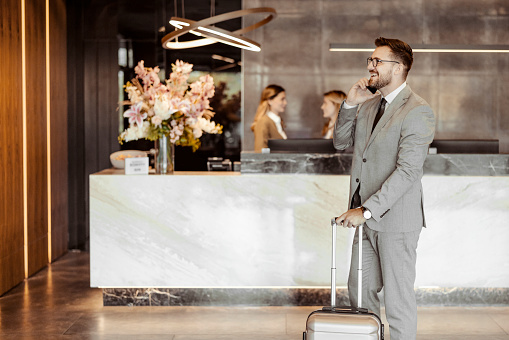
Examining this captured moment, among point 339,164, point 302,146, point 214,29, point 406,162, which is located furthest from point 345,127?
point 214,29

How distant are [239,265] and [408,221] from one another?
190cm

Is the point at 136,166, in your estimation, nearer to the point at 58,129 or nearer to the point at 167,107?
the point at 167,107

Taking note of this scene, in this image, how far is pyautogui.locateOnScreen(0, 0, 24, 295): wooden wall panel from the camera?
514 centimetres

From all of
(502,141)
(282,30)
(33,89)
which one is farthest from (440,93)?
(33,89)

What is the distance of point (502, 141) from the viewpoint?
7.88 m

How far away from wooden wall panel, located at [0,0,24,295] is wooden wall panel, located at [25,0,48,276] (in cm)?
21

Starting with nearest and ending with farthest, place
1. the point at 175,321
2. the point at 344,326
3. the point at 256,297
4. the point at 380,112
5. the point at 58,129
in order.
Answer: the point at 344,326 → the point at 380,112 → the point at 175,321 → the point at 256,297 → the point at 58,129

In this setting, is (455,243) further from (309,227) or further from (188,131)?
(188,131)

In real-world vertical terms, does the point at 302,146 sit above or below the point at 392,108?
below

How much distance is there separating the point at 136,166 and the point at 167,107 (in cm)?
50

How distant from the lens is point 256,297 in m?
4.85

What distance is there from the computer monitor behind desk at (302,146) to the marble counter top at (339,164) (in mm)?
149

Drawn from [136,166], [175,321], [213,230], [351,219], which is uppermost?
[136,166]

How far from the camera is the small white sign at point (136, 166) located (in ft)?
15.6
